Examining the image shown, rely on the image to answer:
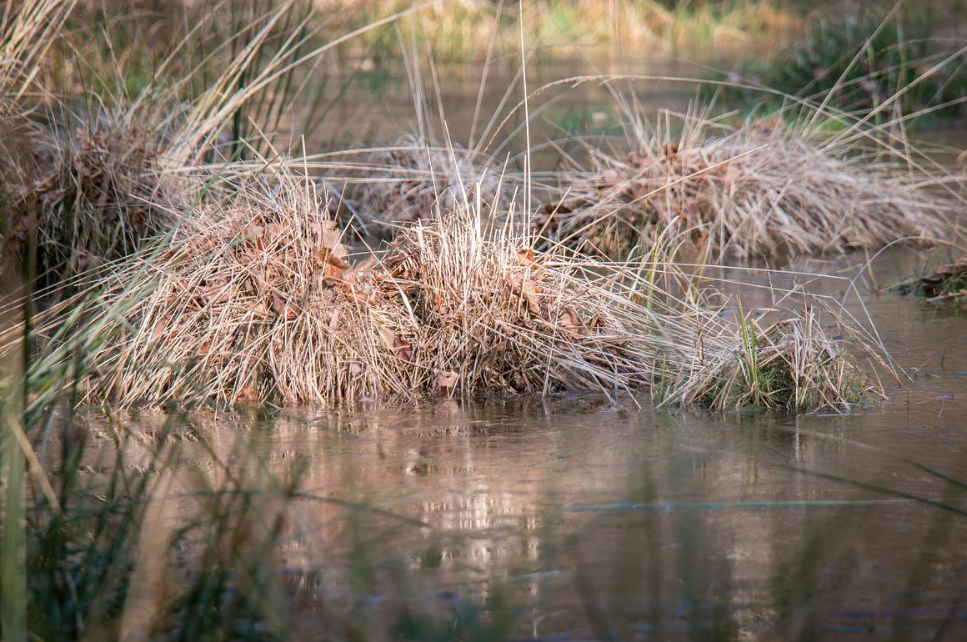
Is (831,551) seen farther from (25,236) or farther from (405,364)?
(25,236)

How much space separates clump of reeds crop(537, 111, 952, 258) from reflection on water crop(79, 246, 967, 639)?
2.01m

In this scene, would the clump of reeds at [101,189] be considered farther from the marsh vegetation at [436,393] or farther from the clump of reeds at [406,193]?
the clump of reeds at [406,193]

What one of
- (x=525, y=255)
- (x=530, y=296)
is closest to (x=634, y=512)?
(x=530, y=296)

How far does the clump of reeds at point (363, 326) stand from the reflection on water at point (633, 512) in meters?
0.15

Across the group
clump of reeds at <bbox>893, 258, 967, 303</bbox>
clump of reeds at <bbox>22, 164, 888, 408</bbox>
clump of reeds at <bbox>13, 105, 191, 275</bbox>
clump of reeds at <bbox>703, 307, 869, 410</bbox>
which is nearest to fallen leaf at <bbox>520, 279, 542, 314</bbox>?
clump of reeds at <bbox>22, 164, 888, 408</bbox>

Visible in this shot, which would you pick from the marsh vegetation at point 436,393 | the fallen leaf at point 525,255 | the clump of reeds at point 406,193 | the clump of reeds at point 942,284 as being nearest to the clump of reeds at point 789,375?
the marsh vegetation at point 436,393

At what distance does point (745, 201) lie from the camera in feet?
17.5

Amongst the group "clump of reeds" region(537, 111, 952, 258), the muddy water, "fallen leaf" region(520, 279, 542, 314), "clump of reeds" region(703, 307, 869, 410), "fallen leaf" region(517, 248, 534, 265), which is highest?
"clump of reeds" region(537, 111, 952, 258)

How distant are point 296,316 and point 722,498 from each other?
4.94ft

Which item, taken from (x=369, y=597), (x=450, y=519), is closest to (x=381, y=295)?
(x=450, y=519)

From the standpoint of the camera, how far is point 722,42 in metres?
16.0

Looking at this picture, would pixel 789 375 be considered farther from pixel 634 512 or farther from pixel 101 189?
pixel 101 189

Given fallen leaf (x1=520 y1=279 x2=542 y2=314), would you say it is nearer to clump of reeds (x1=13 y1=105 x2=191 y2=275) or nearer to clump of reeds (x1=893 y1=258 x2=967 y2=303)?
clump of reeds (x1=13 y1=105 x2=191 y2=275)

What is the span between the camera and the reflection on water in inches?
78.3
